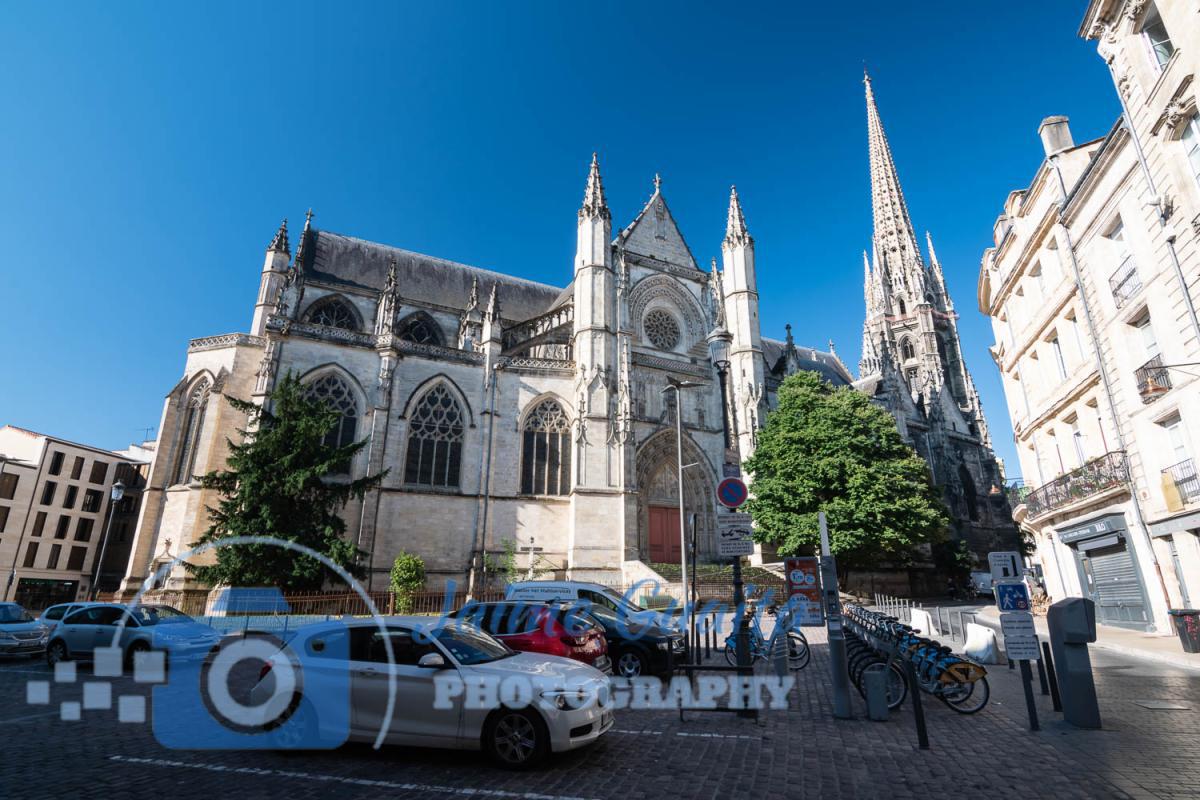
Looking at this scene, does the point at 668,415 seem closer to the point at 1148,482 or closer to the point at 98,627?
the point at 1148,482

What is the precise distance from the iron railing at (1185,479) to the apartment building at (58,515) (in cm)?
4398

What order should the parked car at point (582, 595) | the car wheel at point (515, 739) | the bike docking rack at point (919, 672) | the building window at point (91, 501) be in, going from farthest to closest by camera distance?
the building window at point (91, 501) < the parked car at point (582, 595) < the bike docking rack at point (919, 672) < the car wheel at point (515, 739)

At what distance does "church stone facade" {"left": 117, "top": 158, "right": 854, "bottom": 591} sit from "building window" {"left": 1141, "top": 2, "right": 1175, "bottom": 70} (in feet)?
36.3

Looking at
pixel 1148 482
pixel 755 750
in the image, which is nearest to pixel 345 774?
pixel 755 750

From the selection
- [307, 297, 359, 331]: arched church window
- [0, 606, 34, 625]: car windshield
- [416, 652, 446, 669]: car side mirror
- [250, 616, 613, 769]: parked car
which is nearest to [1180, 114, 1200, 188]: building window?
[250, 616, 613, 769]: parked car

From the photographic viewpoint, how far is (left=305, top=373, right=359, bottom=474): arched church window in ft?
75.0

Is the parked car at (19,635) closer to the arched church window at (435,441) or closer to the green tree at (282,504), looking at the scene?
the green tree at (282,504)

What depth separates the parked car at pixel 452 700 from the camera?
16.1 feet

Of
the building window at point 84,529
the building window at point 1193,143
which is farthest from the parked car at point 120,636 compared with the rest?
the building window at point 84,529

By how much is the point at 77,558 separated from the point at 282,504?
30.0m

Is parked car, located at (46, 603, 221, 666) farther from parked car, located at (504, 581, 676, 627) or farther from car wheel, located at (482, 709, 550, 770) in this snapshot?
car wheel, located at (482, 709, 550, 770)

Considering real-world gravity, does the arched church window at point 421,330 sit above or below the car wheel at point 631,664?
above

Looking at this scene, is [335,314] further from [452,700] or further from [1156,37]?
[1156,37]

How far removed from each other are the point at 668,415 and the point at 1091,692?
22.4 metres
